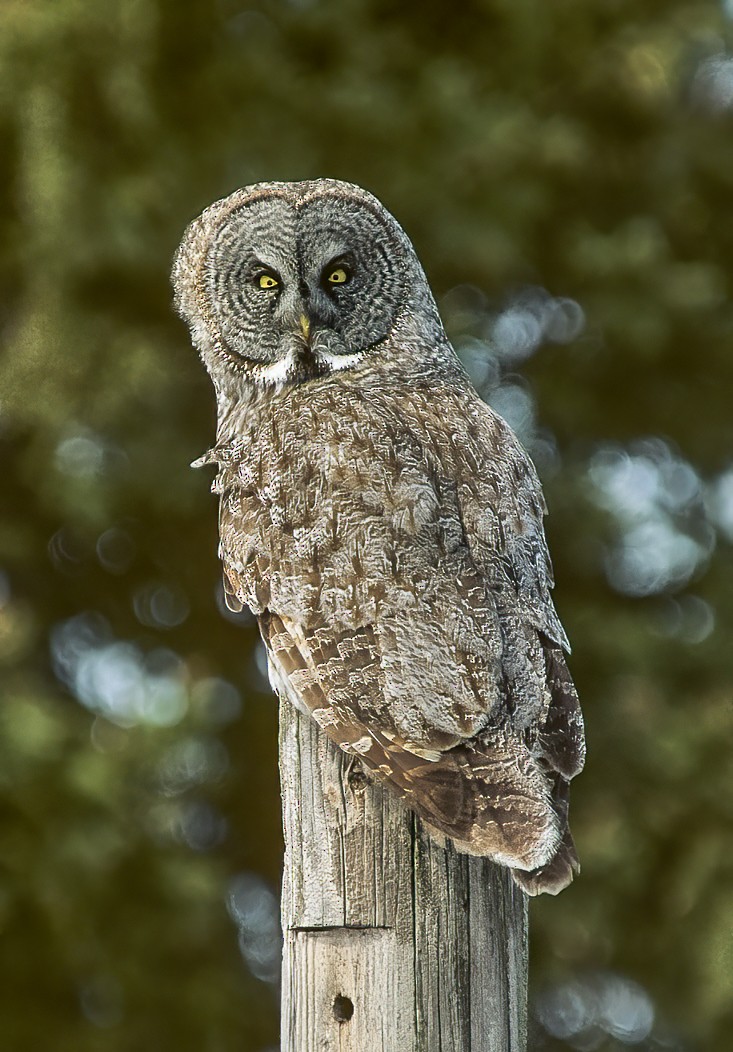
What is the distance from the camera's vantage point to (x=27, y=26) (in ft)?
21.2

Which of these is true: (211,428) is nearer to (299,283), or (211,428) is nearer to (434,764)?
(299,283)

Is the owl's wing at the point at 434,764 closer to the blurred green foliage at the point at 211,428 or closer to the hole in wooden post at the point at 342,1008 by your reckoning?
the hole in wooden post at the point at 342,1008

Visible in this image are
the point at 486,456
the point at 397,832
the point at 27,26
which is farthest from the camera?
the point at 27,26

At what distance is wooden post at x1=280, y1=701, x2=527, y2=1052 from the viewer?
2.71 meters

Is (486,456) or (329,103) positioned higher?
(329,103)

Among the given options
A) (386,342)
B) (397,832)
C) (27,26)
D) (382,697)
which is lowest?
(397,832)

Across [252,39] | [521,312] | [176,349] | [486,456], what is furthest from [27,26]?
[486,456]

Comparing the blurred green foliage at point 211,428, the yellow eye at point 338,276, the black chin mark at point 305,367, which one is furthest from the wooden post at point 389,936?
the blurred green foliage at point 211,428

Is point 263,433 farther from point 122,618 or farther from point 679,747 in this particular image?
point 122,618

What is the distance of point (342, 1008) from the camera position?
2.79 metres

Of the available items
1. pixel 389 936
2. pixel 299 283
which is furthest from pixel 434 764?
pixel 299 283

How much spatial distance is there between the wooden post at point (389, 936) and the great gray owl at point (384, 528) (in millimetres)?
92

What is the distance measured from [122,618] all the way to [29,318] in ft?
6.30

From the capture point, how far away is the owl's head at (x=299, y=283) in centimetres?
408
